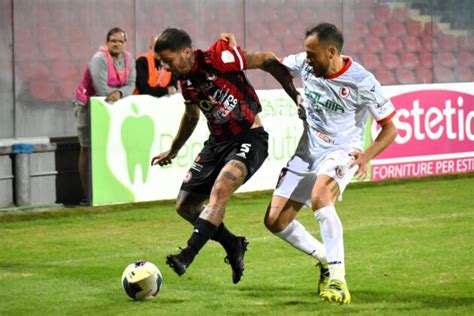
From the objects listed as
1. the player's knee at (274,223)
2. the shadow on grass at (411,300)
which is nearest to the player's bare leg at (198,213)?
the player's knee at (274,223)

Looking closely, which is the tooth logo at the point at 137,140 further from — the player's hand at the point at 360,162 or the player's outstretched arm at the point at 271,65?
the player's hand at the point at 360,162

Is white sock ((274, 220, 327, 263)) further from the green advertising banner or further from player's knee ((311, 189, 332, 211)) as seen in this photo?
the green advertising banner

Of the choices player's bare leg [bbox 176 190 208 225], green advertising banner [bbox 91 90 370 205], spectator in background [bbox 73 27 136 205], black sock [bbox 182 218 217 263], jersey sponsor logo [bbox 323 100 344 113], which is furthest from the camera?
spectator in background [bbox 73 27 136 205]

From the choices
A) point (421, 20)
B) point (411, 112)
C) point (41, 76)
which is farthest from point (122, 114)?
point (421, 20)

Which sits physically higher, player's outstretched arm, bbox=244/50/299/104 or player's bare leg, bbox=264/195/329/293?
player's outstretched arm, bbox=244/50/299/104

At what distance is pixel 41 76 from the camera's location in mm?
14961

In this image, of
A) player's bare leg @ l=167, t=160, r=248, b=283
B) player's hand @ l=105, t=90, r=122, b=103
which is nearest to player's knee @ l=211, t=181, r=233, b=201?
player's bare leg @ l=167, t=160, r=248, b=283

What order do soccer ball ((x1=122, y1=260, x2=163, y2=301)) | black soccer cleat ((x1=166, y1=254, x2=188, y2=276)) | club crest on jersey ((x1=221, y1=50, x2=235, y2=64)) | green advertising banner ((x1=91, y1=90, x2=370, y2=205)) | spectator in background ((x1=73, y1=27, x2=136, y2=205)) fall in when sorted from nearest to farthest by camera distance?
1. black soccer cleat ((x1=166, y1=254, x2=188, y2=276))
2. soccer ball ((x1=122, y1=260, x2=163, y2=301))
3. club crest on jersey ((x1=221, y1=50, x2=235, y2=64))
4. green advertising banner ((x1=91, y1=90, x2=370, y2=205))
5. spectator in background ((x1=73, y1=27, x2=136, y2=205))

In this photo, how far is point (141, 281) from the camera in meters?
8.12

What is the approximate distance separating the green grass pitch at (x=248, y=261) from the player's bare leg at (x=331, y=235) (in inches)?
4.2

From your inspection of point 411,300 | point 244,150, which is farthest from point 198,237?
point 411,300

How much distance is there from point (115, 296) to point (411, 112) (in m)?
8.93

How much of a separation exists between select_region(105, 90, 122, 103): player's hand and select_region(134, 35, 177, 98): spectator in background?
0.78 m

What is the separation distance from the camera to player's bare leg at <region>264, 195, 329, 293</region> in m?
8.44
